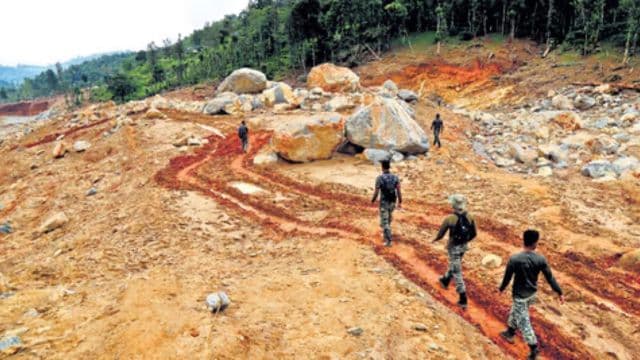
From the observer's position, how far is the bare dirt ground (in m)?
6.70

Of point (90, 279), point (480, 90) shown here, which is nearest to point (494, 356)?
point (90, 279)

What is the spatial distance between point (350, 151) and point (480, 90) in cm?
2640

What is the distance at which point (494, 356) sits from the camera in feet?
22.2

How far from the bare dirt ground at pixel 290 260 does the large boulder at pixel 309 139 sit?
61 centimetres

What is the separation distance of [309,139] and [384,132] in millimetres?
3466

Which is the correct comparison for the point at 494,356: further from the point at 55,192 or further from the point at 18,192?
the point at 18,192

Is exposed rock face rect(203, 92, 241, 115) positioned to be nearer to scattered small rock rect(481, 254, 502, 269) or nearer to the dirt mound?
scattered small rock rect(481, 254, 502, 269)

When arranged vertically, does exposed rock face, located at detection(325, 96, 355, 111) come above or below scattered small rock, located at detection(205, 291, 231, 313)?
above

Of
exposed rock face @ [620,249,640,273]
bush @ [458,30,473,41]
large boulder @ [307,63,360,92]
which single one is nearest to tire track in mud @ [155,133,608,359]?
exposed rock face @ [620,249,640,273]

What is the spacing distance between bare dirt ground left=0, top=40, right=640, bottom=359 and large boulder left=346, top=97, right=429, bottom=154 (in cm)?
101

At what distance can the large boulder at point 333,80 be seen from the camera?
35.8 metres

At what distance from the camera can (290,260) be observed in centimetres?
1020

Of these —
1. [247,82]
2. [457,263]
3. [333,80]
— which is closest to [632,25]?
[333,80]

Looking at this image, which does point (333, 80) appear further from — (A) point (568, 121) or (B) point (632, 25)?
(B) point (632, 25)
